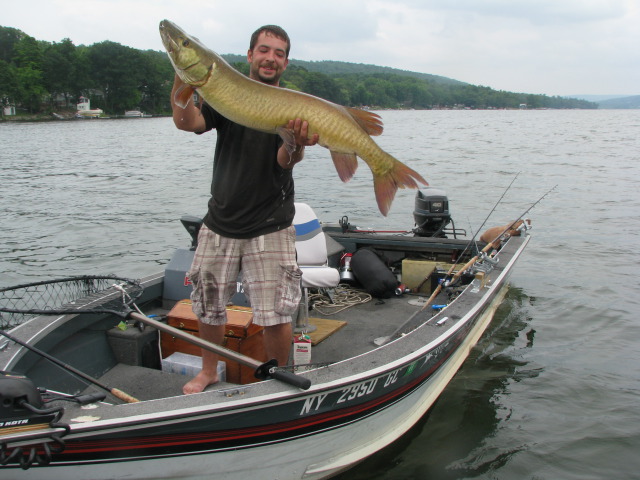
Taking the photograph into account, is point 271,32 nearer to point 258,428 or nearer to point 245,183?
point 245,183

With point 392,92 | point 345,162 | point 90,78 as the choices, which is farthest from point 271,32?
point 392,92

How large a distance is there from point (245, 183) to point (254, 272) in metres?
0.53

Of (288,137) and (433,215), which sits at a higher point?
(288,137)

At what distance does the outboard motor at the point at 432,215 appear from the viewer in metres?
7.85

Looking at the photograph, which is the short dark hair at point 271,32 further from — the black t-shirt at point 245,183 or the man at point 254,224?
the black t-shirt at point 245,183

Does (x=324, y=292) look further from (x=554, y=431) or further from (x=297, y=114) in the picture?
(x=297, y=114)

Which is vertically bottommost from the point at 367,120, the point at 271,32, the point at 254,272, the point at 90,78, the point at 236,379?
the point at 236,379

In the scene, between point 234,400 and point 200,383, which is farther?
point 200,383

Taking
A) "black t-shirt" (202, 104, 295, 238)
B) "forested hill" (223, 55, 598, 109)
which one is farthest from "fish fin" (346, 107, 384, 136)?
"forested hill" (223, 55, 598, 109)

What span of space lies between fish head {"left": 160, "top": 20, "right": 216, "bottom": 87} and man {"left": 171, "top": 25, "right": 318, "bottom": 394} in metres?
0.43

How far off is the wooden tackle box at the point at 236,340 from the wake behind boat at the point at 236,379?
0.01 m

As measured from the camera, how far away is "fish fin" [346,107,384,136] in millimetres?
3133

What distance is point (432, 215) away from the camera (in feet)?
25.7

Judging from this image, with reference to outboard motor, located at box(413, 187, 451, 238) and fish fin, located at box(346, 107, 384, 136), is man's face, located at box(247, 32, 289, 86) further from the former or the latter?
outboard motor, located at box(413, 187, 451, 238)
